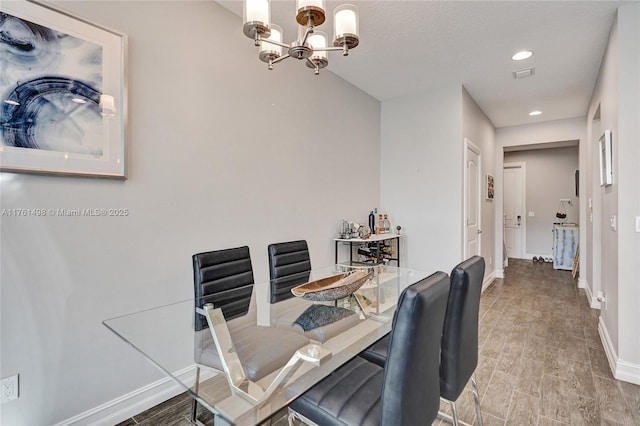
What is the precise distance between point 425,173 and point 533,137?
280cm

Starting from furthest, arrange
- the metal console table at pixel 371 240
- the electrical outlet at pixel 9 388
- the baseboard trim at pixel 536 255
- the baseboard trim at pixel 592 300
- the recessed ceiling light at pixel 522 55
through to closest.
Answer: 1. the baseboard trim at pixel 536 255
2. the baseboard trim at pixel 592 300
3. the metal console table at pixel 371 240
4. the recessed ceiling light at pixel 522 55
5. the electrical outlet at pixel 9 388

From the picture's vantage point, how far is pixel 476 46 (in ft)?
9.46

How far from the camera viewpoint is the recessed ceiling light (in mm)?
2986

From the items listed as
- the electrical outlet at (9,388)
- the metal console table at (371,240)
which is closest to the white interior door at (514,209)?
the metal console table at (371,240)

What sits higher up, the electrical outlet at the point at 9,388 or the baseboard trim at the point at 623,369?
the electrical outlet at the point at 9,388

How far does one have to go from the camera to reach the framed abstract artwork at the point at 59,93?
4.80 feet

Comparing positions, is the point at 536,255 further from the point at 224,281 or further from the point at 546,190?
the point at 224,281

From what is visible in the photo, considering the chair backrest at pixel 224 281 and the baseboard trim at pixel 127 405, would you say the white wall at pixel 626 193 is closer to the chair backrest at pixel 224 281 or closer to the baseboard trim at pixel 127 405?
the chair backrest at pixel 224 281

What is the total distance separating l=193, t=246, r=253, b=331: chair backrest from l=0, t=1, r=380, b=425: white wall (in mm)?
367

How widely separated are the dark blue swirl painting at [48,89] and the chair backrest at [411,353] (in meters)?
1.81

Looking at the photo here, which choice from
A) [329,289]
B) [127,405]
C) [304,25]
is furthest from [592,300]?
[127,405]

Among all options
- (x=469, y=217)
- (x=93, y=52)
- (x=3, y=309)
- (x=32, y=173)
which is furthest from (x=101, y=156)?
(x=469, y=217)

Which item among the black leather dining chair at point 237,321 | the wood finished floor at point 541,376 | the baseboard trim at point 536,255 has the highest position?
the black leather dining chair at point 237,321

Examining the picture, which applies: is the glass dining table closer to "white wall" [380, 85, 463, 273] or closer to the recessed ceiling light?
"white wall" [380, 85, 463, 273]
